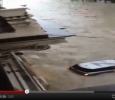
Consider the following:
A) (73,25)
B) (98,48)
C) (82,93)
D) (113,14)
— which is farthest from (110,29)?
(82,93)

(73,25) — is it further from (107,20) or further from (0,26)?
(0,26)

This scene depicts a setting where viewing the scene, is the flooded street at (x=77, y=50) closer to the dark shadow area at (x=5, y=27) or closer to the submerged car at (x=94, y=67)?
the submerged car at (x=94, y=67)

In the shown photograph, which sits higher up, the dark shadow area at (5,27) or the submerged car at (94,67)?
the dark shadow area at (5,27)

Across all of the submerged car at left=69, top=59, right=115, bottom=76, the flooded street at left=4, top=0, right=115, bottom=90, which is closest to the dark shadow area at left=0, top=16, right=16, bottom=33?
the flooded street at left=4, top=0, right=115, bottom=90

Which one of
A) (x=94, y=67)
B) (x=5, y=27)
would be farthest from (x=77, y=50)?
(x=5, y=27)

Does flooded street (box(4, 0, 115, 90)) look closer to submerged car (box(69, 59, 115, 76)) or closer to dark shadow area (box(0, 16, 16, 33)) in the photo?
submerged car (box(69, 59, 115, 76))

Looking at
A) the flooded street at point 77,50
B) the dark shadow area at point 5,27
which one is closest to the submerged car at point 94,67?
the flooded street at point 77,50

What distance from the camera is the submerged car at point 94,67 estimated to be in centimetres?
103

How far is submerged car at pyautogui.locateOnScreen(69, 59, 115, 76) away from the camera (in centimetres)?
103

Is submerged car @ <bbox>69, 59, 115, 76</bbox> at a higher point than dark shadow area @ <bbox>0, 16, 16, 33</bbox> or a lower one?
lower

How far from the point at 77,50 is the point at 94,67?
0.31 meters

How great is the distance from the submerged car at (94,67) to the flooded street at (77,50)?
1.0 inches

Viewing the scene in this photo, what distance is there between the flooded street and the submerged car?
26mm

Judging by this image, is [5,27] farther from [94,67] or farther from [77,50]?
[94,67]
